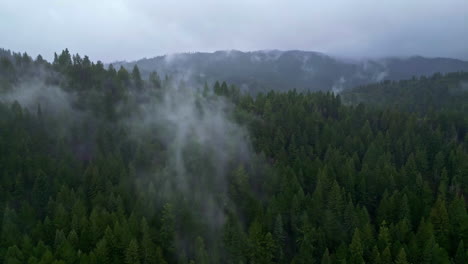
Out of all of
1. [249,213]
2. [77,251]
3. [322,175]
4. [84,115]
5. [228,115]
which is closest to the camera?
[77,251]

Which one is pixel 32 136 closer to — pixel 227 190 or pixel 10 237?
pixel 10 237

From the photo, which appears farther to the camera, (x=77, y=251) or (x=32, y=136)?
(x=32, y=136)

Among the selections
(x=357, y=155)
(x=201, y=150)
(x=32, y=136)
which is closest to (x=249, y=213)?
(x=201, y=150)

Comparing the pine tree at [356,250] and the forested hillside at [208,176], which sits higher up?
the forested hillside at [208,176]

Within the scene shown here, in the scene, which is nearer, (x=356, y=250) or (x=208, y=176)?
(x=356, y=250)

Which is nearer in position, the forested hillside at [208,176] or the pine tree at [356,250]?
the pine tree at [356,250]

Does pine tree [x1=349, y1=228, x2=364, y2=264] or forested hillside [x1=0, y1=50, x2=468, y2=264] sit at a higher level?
forested hillside [x1=0, y1=50, x2=468, y2=264]

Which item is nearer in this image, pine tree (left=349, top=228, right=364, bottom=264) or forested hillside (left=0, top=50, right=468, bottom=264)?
pine tree (left=349, top=228, right=364, bottom=264)

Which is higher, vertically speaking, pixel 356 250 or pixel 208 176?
pixel 208 176
